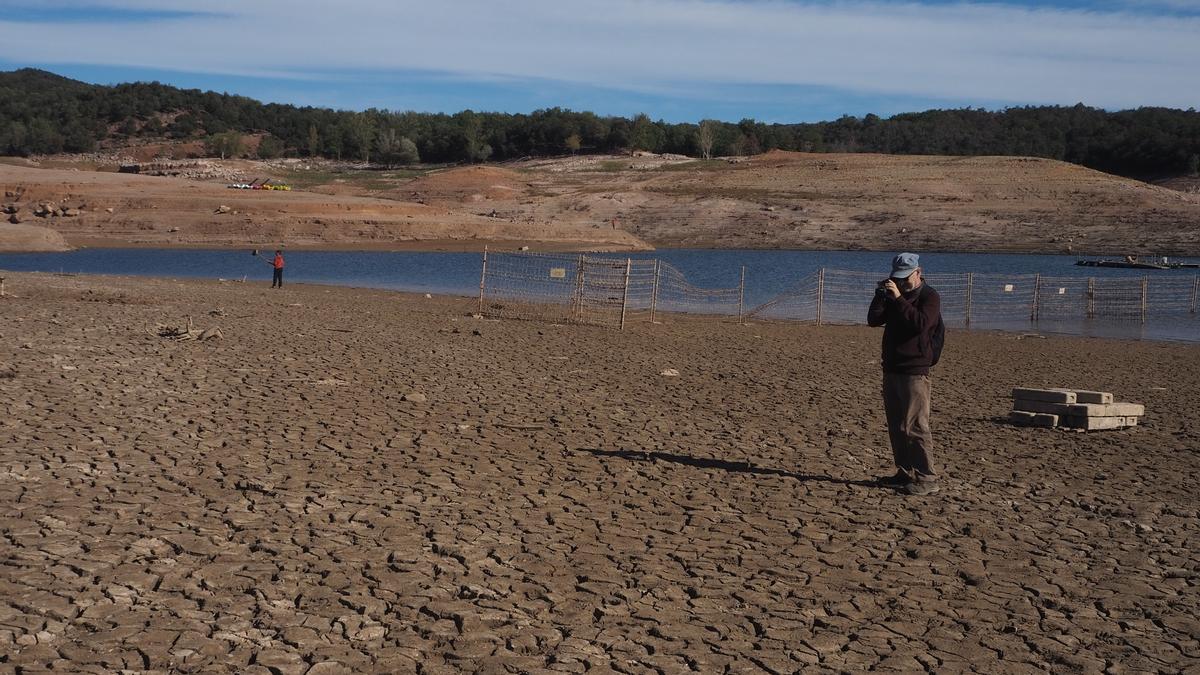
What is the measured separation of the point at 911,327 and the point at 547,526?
10.4ft

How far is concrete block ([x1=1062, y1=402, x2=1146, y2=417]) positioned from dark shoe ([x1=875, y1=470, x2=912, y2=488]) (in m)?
3.85

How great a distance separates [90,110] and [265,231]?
8857cm

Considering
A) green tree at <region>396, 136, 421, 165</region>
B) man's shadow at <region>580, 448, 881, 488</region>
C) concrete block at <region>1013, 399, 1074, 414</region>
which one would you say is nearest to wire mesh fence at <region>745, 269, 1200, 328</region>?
concrete block at <region>1013, 399, 1074, 414</region>

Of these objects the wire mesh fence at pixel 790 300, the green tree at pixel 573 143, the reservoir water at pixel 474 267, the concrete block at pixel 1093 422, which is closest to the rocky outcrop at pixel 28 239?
the reservoir water at pixel 474 267

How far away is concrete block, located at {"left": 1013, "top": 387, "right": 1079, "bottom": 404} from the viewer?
12.3 metres

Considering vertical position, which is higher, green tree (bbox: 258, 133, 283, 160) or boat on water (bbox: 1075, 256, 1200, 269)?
green tree (bbox: 258, 133, 283, 160)

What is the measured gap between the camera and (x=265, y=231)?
60062mm

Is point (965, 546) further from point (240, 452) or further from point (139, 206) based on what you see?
point (139, 206)

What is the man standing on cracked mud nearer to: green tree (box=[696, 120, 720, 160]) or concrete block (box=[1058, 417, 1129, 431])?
concrete block (box=[1058, 417, 1129, 431])

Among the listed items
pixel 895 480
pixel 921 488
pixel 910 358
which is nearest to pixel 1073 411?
pixel 895 480

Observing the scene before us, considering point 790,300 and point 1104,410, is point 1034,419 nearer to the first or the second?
point 1104,410

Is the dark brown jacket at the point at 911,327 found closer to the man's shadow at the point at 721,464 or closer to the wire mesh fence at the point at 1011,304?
the man's shadow at the point at 721,464

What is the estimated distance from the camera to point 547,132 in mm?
118562

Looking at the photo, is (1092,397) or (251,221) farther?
(251,221)
